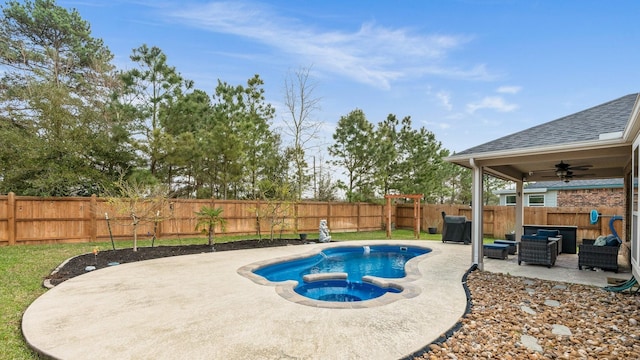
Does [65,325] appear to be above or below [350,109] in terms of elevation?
below

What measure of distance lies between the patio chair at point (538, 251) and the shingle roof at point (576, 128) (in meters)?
2.42

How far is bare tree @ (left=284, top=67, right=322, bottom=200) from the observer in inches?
669

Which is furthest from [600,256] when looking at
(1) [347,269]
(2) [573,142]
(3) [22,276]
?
(3) [22,276]

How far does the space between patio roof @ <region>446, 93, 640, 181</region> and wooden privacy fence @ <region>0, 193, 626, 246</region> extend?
3.56 m

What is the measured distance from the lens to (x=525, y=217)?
1366cm

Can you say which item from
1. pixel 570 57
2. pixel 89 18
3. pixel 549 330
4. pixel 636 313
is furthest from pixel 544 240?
pixel 89 18

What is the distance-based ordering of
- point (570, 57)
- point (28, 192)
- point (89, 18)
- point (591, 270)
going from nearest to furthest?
point (591, 270) → point (570, 57) → point (28, 192) → point (89, 18)

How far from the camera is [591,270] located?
6.87 m

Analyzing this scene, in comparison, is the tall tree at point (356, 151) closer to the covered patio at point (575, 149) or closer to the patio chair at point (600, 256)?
the covered patio at point (575, 149)

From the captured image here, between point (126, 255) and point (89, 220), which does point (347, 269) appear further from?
point (89, 220)

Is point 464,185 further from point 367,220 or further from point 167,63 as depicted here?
point 167,63

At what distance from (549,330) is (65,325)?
564 centimetres

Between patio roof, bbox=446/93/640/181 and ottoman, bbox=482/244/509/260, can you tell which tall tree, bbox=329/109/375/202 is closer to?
ottoman, bbox=482/244/509/260

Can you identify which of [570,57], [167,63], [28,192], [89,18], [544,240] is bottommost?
[544,240]
